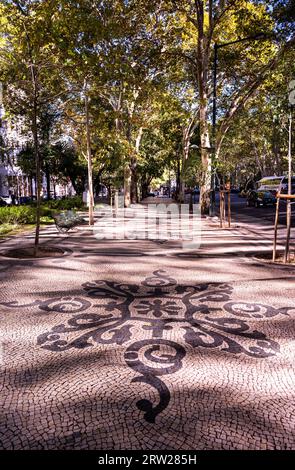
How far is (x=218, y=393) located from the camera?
2.64 m

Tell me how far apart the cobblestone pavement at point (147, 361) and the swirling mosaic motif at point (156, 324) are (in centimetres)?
1

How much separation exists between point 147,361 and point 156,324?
0.88m

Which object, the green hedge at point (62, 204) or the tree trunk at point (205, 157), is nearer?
the tree trunk at point (205, 157)

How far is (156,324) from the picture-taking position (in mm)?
3980

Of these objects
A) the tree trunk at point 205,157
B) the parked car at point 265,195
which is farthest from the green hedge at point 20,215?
the parked car at point 265,195

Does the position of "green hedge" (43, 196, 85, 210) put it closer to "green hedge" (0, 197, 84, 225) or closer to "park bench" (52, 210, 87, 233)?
"green hedge" (0, 197, 84, 225)

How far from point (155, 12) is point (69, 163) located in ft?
61.0

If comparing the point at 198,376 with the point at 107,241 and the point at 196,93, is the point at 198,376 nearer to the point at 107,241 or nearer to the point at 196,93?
the point at 107,241

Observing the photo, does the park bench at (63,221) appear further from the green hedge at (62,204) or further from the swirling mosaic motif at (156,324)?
the green hedge at (62,204)

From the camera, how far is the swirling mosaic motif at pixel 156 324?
3.12 m

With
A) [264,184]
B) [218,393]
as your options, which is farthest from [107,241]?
[264,184]

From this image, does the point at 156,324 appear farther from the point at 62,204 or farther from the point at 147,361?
the point at 62,204

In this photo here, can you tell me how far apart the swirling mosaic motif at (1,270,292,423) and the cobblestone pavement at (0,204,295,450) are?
0.6 inches
